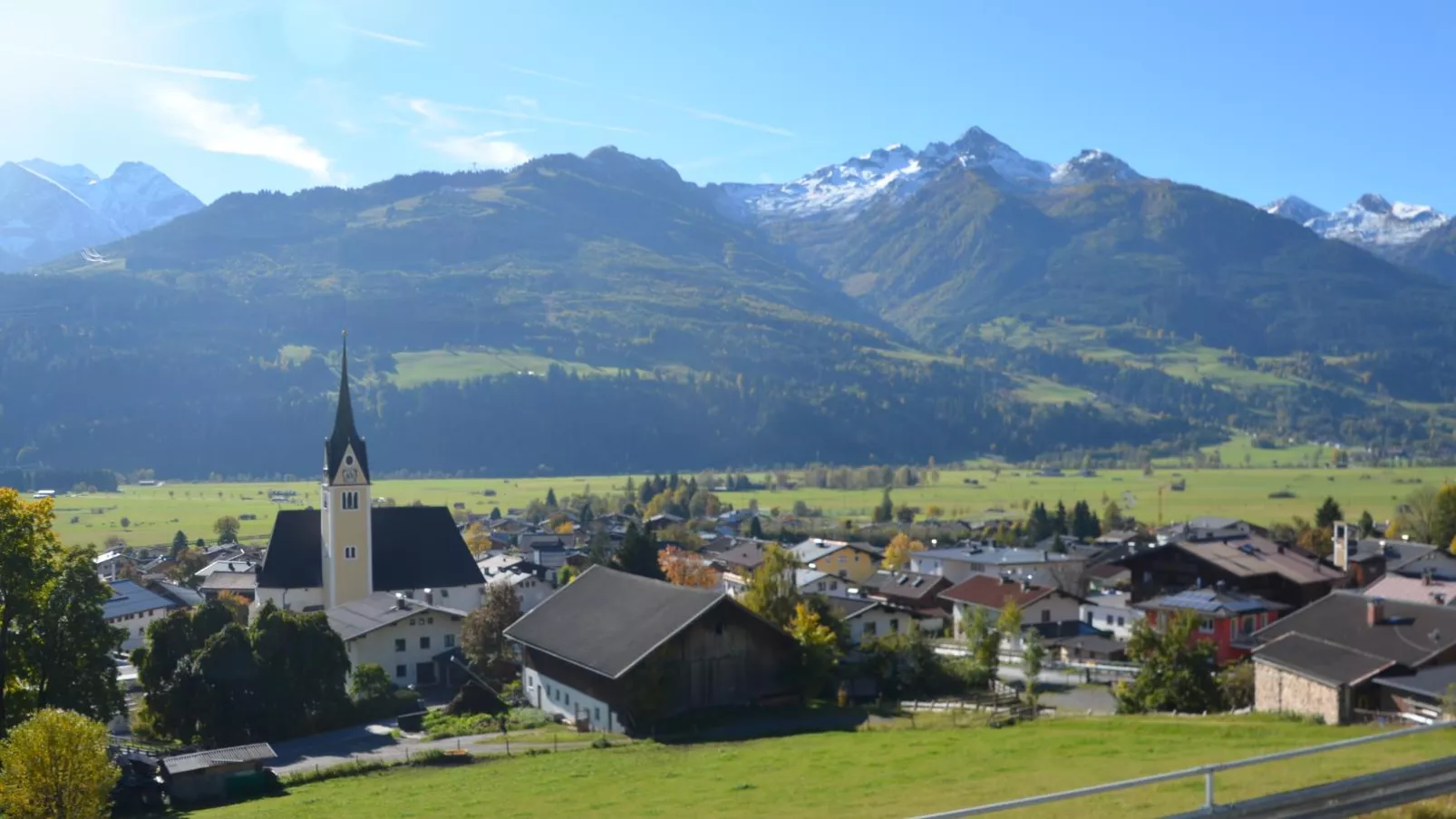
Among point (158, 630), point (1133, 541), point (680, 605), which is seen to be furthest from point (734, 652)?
point (1133, 541)


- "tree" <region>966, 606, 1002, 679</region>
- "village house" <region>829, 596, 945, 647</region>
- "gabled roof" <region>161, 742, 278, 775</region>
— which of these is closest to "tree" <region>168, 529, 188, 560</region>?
"village house" <region>829, 596, 945, 647</region>

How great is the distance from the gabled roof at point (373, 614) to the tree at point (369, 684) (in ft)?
15.8

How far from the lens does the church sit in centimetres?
5738

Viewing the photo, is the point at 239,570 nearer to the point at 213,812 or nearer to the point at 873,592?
the point at 873,592

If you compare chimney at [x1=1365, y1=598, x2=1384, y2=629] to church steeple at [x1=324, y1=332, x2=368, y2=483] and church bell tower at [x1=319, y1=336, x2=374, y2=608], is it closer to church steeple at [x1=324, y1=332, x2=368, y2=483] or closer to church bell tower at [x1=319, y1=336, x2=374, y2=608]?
church bell tower at [x1=319, y1=336, x2=374, y2=608]

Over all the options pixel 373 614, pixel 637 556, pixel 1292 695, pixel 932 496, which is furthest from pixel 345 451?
pixel 932 496

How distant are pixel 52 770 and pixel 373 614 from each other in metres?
28.3

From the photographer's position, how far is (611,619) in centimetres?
3831

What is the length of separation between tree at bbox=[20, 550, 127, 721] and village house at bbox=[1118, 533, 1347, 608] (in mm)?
46947

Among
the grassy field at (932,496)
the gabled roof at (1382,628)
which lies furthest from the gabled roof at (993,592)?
the grassy field at (932,496)

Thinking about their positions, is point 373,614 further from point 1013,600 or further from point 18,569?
point 1013,600

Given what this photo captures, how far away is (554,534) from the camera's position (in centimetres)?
9575

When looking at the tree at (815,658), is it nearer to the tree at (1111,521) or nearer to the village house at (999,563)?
the village house at (999,563)

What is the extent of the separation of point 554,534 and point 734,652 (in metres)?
61.5
